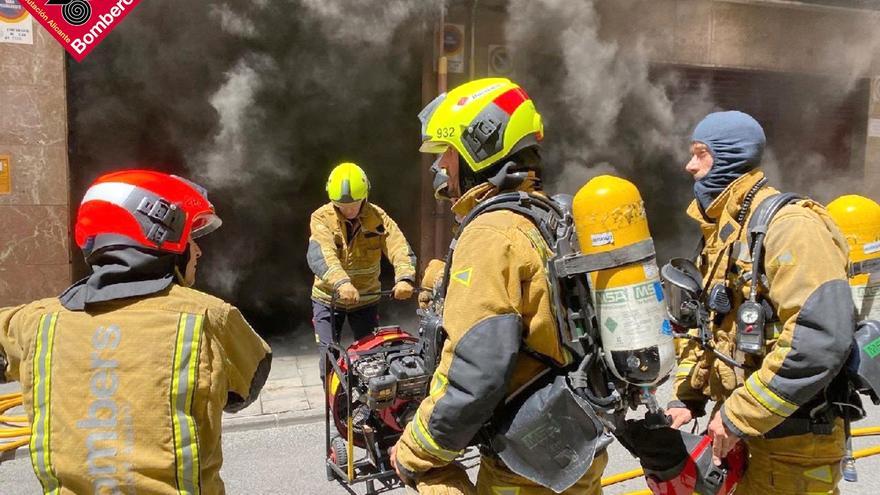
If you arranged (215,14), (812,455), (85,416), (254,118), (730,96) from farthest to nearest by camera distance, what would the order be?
(730,96) < (254,118) < (215,14) < (812,455) < (85,416)

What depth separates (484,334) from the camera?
1892 mm

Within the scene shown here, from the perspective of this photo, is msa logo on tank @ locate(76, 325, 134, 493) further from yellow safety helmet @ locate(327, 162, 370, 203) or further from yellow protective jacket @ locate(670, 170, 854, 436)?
yellow safety helmet @ locate(327, 162, 370, 203)

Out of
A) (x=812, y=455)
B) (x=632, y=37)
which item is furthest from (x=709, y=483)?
(x=632, y=37)

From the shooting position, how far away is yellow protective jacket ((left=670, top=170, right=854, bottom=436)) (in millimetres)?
2186

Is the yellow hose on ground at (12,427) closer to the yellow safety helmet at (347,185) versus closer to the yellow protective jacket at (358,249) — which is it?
the yellow protective jacket at (358,249)

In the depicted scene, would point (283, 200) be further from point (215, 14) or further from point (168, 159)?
point (215, 14)

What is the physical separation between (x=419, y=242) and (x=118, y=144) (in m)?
3.79

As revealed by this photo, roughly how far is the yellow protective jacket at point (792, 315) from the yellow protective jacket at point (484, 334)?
0.72 m

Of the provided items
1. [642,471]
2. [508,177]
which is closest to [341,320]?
[642,471]

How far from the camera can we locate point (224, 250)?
9070 millimetres

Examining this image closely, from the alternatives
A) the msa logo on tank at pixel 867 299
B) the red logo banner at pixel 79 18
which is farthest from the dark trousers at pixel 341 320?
→ the red logo banner at pixel 79 18

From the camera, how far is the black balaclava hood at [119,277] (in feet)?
6.46

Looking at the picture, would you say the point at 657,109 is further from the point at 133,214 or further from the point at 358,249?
the point at 133,214

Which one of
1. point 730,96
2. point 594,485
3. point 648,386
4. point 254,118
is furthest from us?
point 730,96
